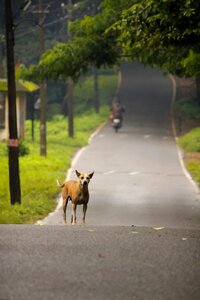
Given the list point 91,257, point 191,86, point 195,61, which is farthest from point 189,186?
point 191,86

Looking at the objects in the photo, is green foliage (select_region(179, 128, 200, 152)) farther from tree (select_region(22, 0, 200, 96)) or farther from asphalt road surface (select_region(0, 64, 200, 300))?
asphalt road surface (select_region(0, 64, 200, 300))

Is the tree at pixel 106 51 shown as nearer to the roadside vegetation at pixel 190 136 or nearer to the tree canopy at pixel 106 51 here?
the tree canopy at pixel 106 51

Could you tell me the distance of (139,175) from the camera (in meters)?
30.6

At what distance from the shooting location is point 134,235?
11.6 metres

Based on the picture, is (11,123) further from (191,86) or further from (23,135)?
(191,86)

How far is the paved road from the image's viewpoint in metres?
20.9

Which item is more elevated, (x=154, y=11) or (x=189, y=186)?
(x=154, y=11)

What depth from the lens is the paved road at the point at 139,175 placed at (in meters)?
20.9

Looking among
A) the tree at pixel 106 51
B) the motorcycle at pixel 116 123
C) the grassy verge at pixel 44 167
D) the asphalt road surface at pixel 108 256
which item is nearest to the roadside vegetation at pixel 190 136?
the motorcycle at pixel 116 123

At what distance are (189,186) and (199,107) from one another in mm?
30217

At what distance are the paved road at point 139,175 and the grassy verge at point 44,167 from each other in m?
0.71

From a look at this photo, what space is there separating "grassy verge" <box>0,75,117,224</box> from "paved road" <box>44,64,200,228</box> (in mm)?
712

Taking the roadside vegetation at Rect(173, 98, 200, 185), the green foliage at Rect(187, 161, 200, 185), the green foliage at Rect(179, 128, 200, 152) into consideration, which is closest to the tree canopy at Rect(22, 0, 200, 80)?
the green foliage at Rect(187, 161, 200, 185)

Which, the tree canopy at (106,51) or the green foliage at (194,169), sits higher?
the tree canopy at (106,51)
